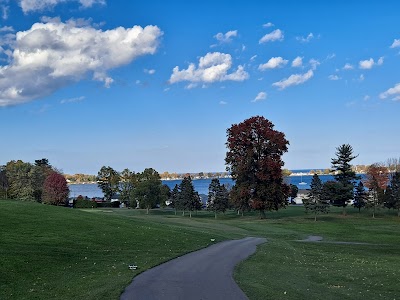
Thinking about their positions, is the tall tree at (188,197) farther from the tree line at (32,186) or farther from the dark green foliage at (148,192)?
the tree line at (32,186)

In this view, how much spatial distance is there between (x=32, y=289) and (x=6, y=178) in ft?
246

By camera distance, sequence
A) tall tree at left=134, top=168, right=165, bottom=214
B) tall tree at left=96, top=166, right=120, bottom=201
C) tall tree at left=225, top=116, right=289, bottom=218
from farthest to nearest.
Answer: tall tree at left=96, top=166, right=120, bottom=201
tall tree at left=134, top=168, right=165, bottom=214
tall tree at left=225, top=116, right=289, bottom=218

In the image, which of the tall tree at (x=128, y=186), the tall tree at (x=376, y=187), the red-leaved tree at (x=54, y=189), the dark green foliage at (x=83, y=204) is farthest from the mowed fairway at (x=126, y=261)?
the tall tree at (x=128, y=186)

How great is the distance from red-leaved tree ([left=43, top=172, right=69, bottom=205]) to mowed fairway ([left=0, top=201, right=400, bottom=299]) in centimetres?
3944

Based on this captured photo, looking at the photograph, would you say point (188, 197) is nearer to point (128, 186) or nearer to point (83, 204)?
point (128, 186)

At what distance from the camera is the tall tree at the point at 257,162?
57469 mm

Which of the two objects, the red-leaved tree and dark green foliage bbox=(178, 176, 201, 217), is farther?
the red-leaved tree

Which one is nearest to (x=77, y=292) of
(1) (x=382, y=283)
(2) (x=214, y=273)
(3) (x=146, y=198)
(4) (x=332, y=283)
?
(2) (x=214, y=273)

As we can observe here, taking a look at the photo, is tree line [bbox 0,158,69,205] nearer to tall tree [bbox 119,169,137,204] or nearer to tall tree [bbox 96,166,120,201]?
tall tree [bbox 119,169,137,204]

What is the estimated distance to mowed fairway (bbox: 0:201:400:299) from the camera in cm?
1427

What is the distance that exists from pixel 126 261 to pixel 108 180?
8171 cm

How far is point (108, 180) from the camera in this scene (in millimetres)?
99500

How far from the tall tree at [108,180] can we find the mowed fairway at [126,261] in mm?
62916

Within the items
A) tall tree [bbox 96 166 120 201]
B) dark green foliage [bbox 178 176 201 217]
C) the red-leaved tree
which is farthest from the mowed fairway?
tall tree [bbox 96 166 120 201]
